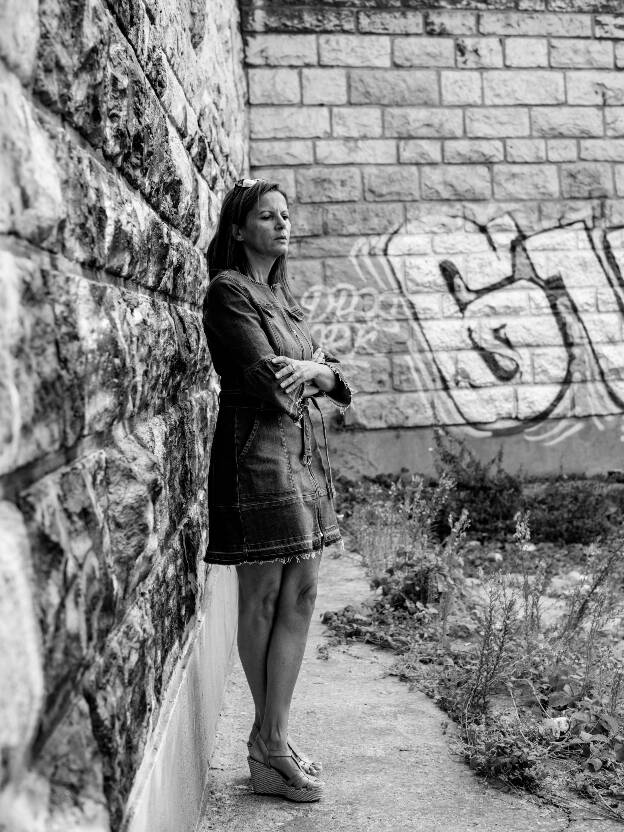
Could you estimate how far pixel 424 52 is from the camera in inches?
320

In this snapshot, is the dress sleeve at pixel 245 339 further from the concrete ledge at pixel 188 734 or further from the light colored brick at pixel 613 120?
the light colored brick at pixel 613 120

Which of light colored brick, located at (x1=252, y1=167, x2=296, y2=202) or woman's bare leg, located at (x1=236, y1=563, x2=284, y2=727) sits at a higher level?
light colored brick, located at (x1=252, y1=167, x2=296, y2=202)

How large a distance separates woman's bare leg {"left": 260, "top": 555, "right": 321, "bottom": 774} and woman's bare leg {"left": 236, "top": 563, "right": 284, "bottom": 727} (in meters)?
0.02

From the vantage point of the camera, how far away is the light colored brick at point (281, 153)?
7.91 m

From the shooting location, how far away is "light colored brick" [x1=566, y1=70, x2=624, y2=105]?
8336mm

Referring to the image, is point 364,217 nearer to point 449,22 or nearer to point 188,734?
point 449,22

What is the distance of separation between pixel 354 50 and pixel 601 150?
2453mm

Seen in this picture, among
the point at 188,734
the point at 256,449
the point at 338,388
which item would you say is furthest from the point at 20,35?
the point at 188,734

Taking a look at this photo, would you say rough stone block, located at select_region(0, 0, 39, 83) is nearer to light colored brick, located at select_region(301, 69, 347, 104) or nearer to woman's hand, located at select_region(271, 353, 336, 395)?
woman's hand, located at select_region(271, 353, 336, 395)

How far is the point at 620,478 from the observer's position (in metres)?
8.36

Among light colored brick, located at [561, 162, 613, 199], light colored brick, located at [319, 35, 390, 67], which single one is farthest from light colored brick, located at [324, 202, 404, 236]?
light colored brick, located at [561, 162, 613, 199]

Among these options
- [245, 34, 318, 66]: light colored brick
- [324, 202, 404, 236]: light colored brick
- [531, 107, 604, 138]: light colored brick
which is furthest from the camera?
[531, 107, 604, 138]: light colored brick

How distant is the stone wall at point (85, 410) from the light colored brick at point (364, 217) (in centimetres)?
545

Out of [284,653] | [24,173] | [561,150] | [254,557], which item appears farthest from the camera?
[561,150]
